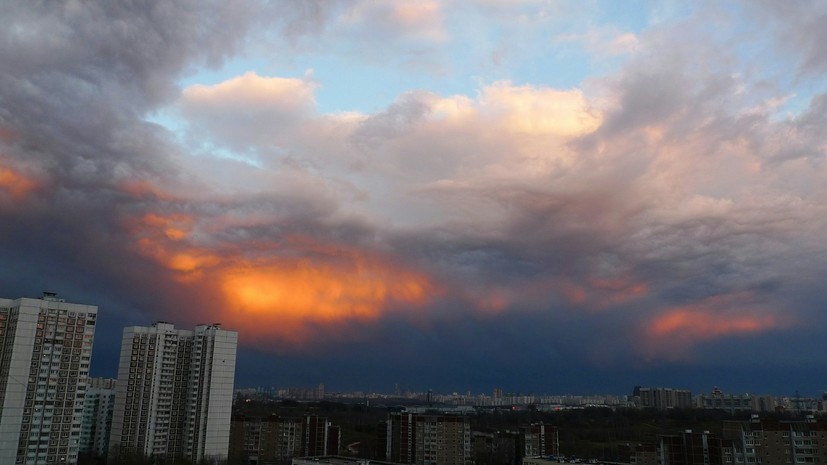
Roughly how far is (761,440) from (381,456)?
85.9 ft

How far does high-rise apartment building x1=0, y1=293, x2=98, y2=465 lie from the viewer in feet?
96.4

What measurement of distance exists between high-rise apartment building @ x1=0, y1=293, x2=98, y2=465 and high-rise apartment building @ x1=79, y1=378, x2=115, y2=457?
13326 mm

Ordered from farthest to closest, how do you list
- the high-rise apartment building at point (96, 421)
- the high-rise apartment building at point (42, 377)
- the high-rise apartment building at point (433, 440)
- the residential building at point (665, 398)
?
the residential building at point (665, 398)
the high-rise apartment building at point (96, 421)
the high-rise apartment building at point (433, 440)
the high-rise apartment building at point (42, 377)

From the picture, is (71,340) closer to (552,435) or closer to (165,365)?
(165,365)

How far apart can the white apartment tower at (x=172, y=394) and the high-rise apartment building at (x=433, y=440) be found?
12653 mm

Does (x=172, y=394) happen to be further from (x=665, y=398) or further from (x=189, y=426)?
(x=665, y=398)

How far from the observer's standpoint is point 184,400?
38781mm

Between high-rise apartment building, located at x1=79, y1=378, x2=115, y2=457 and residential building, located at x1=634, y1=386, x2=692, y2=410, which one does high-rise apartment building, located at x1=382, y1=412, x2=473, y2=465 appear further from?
residential building, located at x1=634, y1=386, x2=692, y2=410

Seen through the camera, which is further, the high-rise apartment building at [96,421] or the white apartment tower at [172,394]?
the high-rise apartment building at [96,421]

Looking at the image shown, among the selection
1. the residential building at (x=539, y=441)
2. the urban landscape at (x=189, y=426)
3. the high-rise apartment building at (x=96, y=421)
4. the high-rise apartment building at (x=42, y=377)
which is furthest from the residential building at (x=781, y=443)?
the high-rise apartment building at (x=96, y=421)

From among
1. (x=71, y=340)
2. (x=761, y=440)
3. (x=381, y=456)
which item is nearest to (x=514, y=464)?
(x=381, y=456)

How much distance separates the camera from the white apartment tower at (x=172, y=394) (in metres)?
36.7

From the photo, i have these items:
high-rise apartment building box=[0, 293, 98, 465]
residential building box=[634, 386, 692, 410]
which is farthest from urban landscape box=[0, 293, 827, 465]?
residential building box=[634, 386, 692, 410]

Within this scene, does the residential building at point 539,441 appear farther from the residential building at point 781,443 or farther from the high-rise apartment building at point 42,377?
the high-rise apartment building at point 42,377
